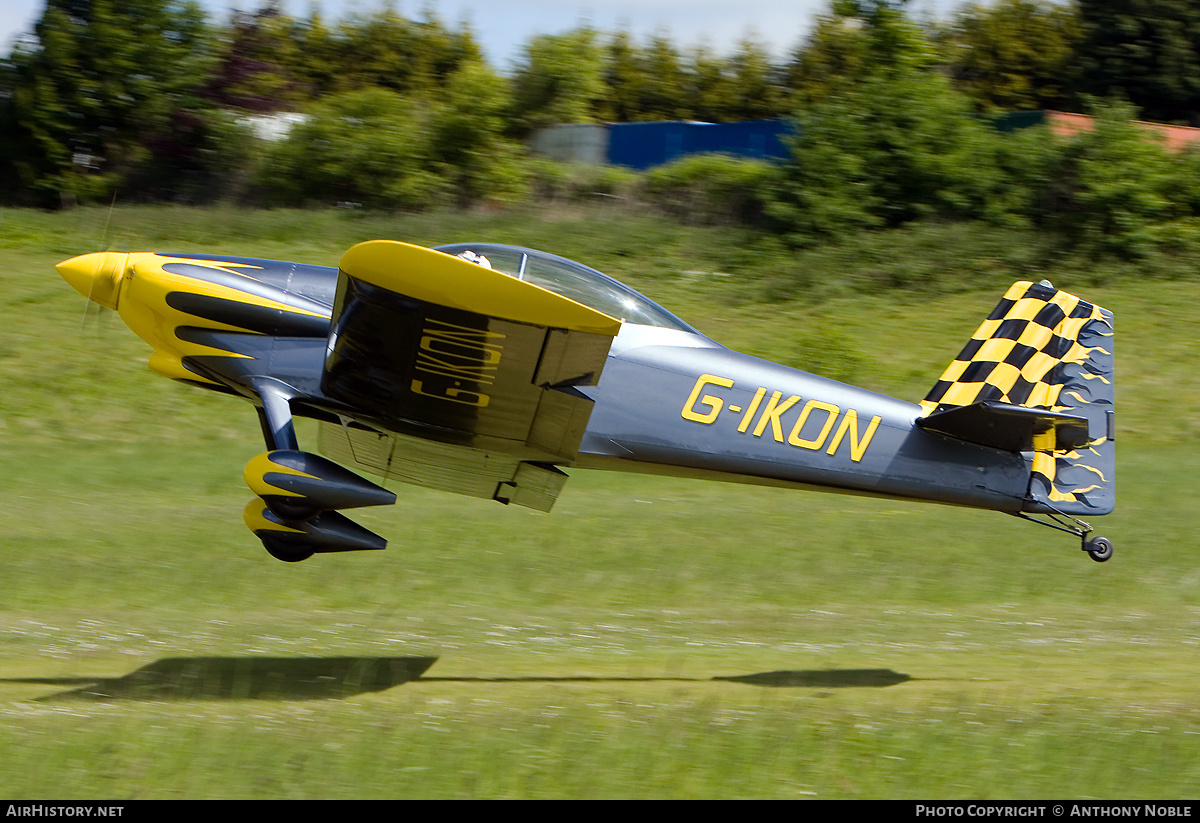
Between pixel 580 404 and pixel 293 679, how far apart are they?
2.77m

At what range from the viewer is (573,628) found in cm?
928

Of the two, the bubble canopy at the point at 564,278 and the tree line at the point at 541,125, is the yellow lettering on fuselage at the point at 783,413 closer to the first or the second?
the bubble canopy at the point at 564,278

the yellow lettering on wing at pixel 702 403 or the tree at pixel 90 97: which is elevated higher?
the yellow lettering on wing at pixel 702 403

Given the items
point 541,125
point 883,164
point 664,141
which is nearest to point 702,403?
point 883,164

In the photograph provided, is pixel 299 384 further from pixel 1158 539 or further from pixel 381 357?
pixel 1158 539

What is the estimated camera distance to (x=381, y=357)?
21.5 feet

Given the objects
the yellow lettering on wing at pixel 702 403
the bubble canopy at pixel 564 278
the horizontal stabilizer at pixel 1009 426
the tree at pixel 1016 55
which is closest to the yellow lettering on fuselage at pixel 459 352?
the bubble canopy at pixel 564 278

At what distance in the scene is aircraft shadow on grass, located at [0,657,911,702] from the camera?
22.9 ft

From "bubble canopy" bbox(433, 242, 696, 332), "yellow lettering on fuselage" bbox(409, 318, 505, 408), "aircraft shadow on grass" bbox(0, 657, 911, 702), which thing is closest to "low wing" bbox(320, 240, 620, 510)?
"yellow lettering on fuselage" bbox(409, 318, 505, 408)

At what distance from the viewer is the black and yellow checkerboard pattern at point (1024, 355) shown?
7840mm

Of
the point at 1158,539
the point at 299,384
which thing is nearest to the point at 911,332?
the point at 1158,539

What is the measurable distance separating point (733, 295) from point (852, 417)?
15.5 metres

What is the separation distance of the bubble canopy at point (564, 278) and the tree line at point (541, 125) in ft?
60.0

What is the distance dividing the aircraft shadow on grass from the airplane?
3.18ft
